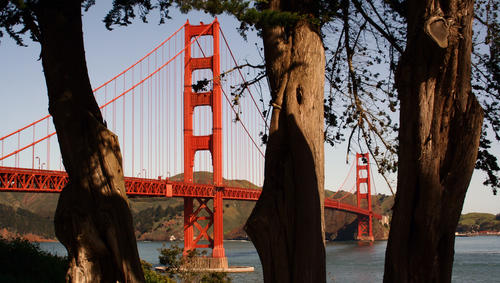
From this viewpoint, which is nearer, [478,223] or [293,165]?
[293,165]

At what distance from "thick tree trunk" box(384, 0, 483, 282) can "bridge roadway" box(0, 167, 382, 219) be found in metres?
20.9

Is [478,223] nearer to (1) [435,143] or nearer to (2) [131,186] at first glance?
(2) [131,186]

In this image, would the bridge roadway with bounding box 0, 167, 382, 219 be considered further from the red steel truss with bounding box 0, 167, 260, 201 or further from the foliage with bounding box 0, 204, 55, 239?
the foliage with bounding box 0, 204, 55, 239

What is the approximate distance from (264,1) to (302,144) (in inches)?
36.9

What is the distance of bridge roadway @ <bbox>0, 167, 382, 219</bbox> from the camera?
22406 millimetres

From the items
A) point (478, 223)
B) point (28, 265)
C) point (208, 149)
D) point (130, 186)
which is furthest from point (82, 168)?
→ point (478, 223)

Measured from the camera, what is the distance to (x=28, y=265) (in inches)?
387

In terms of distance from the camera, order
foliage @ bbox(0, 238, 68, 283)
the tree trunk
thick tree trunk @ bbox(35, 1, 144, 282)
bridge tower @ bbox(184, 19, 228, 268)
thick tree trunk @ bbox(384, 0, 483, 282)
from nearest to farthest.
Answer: thick tree trunk @ bbox(384, 0, 483, 282), the tree trunk, thick tree trunk @ bbox(35, 1, 144, 282), foliage @ bbox(0, 238, 68, 283), bridge tower @ bbox(184, 19, 228, 268)

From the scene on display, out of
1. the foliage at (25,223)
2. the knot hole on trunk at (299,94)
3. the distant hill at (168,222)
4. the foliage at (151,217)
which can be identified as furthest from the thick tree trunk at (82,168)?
the foliage at (151,217)

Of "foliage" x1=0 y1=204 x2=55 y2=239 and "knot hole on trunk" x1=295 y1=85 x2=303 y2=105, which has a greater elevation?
"knot hole on trunk" x1=295 y1=85 x2=303 y2=105

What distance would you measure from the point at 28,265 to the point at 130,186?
1753 cm

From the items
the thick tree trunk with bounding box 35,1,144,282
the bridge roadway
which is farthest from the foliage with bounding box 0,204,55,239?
the thick tree trunk with bounding box 35,1,144,282

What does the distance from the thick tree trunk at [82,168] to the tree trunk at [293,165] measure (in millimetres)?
1054

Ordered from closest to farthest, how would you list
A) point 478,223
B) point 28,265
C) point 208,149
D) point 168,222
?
point 28,265 → point 208,149 → point 168,222 → point 478,223
